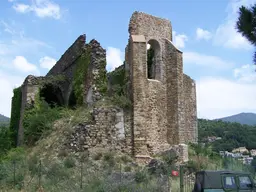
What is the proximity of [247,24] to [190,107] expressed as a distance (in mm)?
12462

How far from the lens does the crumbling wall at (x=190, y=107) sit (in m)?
24.4

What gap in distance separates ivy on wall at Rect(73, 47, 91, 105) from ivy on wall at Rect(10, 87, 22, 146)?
540 centimetres

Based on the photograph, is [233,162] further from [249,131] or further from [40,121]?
[249,131]

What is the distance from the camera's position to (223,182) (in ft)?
38.4

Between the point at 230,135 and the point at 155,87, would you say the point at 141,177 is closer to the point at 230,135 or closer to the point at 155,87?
the point at 155,87

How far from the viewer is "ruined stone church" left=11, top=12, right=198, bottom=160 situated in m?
19.5

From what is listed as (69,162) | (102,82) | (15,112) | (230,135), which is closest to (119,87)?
(102,82)

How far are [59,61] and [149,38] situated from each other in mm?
9831

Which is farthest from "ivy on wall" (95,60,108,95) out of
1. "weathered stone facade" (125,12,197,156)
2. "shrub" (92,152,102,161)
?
"shrub" (92,152,102,161)

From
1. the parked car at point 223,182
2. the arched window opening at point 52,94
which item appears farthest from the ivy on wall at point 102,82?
the parked car at point 223,182

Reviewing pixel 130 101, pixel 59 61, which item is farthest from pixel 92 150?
pixel 59 61

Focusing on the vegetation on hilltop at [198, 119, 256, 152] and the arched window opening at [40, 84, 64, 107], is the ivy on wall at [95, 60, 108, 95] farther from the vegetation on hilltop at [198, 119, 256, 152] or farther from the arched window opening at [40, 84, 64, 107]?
the vegetation on hilltop at [198, 119, 256, 152]

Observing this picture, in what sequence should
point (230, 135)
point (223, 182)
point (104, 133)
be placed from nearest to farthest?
point (223, 182) < point (104, 133) < point (230, 135)

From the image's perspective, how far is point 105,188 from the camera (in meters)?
12.3
